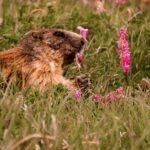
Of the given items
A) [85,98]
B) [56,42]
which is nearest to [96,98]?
[85,98]

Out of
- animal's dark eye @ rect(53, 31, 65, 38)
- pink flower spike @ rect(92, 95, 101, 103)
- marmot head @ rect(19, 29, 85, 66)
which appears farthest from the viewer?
animal's dark eye @ rect(53, 31, 65, 38)

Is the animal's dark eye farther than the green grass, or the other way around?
the animal's dark eye

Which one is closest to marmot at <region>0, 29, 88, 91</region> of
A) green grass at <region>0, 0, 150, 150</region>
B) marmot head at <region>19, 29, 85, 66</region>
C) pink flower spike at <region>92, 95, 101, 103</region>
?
marmot head at <region>19, 29, 85, 66</region>

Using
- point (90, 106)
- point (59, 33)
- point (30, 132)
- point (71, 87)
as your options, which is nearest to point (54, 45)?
point (59, 33)

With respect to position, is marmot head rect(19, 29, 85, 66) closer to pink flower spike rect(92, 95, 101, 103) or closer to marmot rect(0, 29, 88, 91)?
marmot rect(0, 29, 88, 91)

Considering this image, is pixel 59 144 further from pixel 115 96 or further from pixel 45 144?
pixel 115 96

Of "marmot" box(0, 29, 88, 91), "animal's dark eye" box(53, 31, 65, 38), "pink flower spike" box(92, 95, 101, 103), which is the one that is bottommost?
"marmot" box(0, 29, 88, 91)

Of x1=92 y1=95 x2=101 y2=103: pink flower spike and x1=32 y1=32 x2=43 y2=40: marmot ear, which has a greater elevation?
x1=92 y1=95 x2=101 y2=103: pink flower spike

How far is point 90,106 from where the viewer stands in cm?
490

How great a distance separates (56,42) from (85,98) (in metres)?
0.96

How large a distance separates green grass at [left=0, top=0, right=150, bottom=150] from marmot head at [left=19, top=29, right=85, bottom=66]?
0.25 m

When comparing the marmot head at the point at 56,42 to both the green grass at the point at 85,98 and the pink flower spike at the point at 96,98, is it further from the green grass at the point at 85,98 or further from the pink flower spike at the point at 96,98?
the pink flower spike at the point at 96,98

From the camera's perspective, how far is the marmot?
574 centimetres

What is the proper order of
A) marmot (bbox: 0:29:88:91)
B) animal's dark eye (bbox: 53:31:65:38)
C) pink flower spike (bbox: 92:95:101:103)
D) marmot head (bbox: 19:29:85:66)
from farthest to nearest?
animal's dark eye (bbox: 53:31:65:38) → marmot head (bbox: 19:29:85:66) → marmot (bbox: 0:29:88:91) → pink flower spike (bbox: 92:95:101:103)
